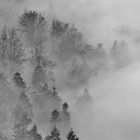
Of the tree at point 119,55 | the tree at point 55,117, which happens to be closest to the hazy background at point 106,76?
the tree at point 119,55

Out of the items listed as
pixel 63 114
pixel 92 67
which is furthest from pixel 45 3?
pixel 63 114

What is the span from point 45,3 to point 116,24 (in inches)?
1288

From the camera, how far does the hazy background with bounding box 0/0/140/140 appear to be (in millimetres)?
106938

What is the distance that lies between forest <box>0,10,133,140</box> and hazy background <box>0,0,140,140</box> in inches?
150

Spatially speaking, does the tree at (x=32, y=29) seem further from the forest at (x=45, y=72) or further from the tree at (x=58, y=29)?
the tree at (x=58, y=29)

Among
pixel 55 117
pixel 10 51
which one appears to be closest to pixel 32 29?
pixel 10 51

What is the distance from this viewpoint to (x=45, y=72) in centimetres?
10119

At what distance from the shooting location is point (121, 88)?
484ft

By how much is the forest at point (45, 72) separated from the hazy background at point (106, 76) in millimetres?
3811

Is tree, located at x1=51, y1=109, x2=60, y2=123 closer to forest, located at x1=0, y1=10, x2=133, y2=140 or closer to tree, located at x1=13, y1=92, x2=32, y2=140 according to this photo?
forest, located at x1=0, y1=10, x2=133, y2=140

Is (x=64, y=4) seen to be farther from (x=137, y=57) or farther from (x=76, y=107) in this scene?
(x=76, y=107)

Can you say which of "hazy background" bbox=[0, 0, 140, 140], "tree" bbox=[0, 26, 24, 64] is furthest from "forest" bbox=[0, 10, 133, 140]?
"hazy background" bbox=[0, 0, 140, 140]

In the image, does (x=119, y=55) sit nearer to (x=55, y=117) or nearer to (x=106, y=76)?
(x=106, y=76)

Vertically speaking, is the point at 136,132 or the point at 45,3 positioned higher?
the point at 45,3
